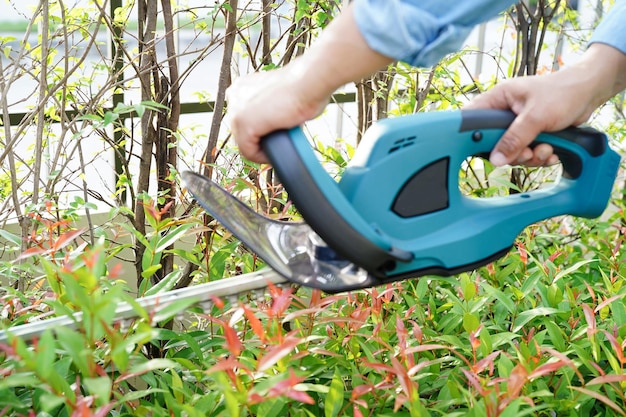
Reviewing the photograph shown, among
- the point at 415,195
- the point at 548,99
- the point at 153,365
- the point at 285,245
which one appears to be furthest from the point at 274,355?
the point at 548,99

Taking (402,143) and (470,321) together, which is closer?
(402,143)

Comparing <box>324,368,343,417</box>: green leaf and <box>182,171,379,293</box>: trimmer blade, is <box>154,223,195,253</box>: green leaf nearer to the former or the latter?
<box>182,171,379,293</box>: trimmer blade

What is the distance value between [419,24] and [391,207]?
36 centimetres

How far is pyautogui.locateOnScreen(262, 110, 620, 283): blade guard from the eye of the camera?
1197mm

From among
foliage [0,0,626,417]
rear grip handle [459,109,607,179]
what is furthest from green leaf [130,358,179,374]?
rear grip handle [459,109,607,179]

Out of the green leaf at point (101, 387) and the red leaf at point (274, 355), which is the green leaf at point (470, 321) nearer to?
the red leaf at point (274, 355)

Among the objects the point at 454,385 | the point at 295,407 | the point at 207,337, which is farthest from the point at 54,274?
the point at 454,385

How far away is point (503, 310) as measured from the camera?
194 cm

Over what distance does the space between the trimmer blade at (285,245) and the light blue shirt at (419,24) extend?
37cm

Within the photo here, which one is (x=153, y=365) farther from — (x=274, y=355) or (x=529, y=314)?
(x=529, y=314)

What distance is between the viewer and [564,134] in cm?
146

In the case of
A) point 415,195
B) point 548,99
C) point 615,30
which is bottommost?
point 415,195

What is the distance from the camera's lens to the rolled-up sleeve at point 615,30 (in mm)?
1414

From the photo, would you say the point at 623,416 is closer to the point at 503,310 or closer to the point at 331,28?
the point at 503,310
